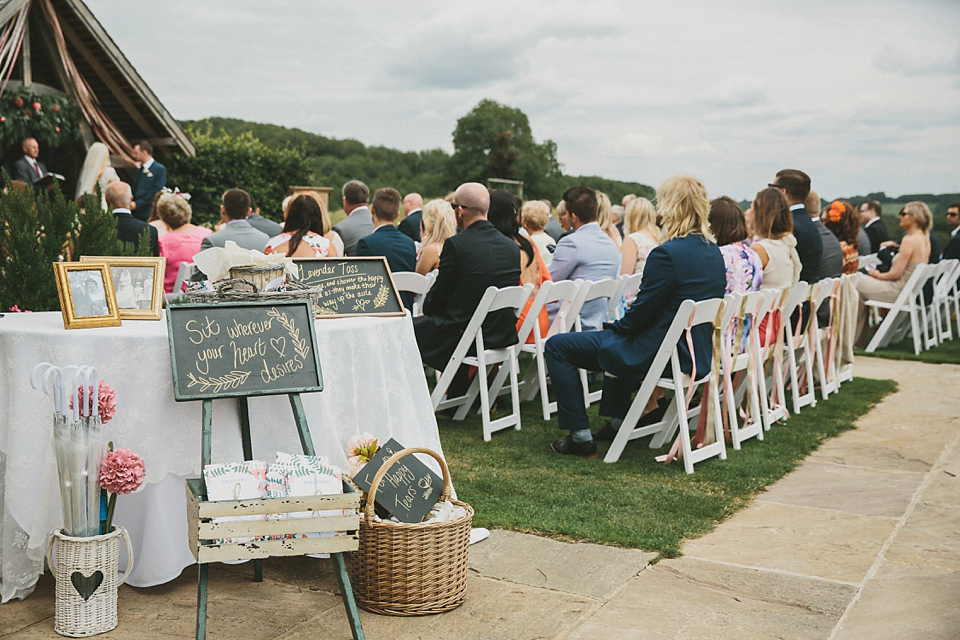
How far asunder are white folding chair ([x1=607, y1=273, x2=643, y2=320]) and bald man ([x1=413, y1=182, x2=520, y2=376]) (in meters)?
1.25

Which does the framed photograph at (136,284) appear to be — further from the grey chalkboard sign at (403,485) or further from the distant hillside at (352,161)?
the distant hillside at (352,161)

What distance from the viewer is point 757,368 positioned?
5.80 m

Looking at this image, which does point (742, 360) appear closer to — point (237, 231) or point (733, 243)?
point (733, 243)

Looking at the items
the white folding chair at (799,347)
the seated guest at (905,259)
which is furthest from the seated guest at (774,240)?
→ the seated guest at (905,259)

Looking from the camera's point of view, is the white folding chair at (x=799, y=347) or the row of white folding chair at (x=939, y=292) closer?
the white folding chair at (x=799, y=347)

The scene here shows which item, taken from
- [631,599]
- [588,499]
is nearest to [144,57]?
[588,499]

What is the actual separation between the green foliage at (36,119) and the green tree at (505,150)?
3461cm

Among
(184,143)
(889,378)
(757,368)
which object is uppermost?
(184,143)

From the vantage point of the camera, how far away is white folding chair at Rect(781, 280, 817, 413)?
6.11 metres

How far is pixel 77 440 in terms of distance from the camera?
8.93 feet

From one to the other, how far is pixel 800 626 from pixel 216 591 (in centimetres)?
204

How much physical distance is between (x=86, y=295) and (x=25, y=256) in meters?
1.56

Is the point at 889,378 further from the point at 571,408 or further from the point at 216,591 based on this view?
the point at 216,591

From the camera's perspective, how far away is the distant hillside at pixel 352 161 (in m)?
19.5
